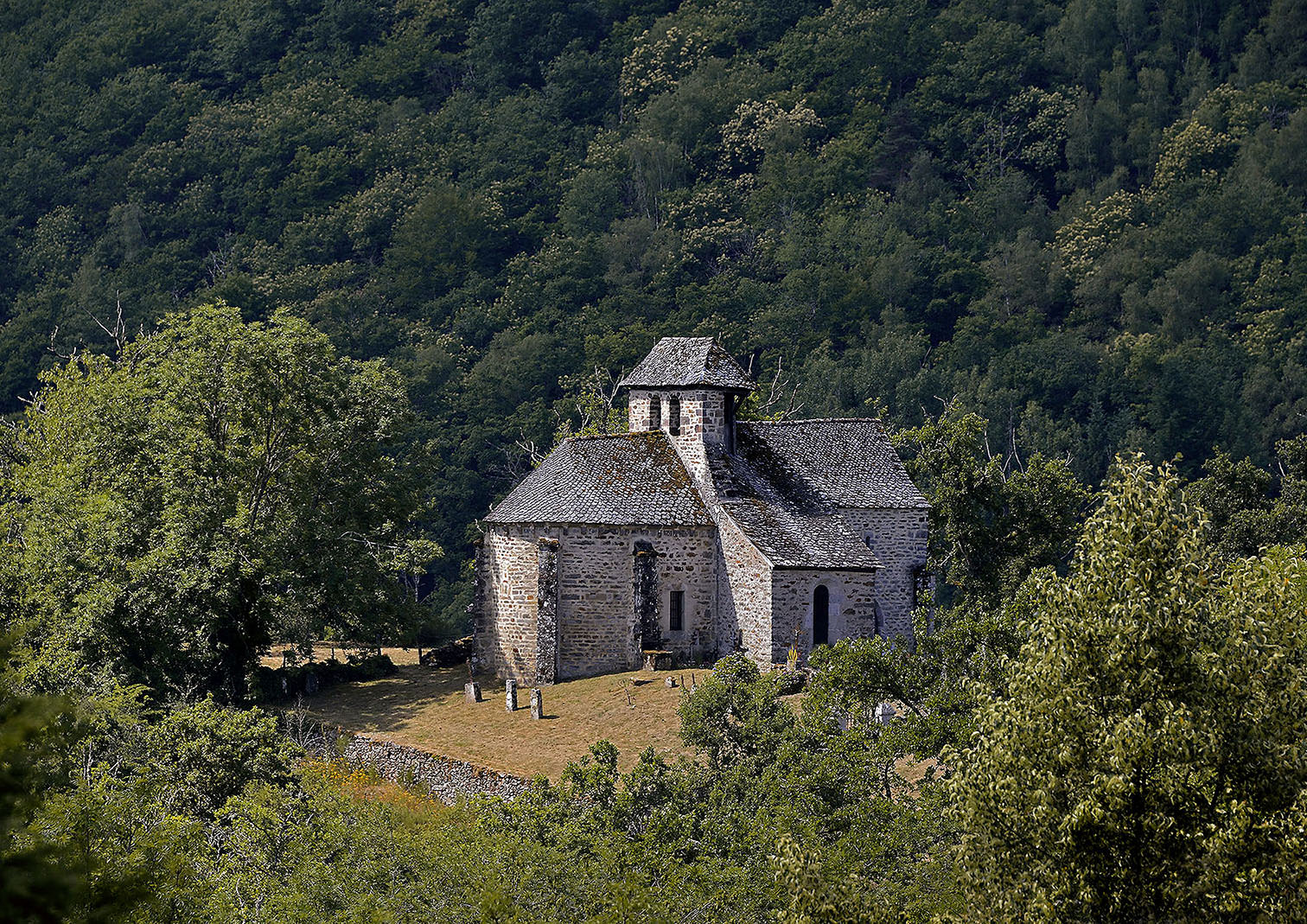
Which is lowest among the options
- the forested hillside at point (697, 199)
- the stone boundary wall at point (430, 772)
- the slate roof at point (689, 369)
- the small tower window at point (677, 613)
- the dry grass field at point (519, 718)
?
the stone boundary wall at point (430, 772)

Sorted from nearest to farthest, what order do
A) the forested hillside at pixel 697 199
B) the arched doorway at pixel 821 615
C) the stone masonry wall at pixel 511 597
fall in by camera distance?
the arched doorway at pixel 821 615 → the stone masonry wall at pixel 511 597 → the forested hillside at pixel 697 199

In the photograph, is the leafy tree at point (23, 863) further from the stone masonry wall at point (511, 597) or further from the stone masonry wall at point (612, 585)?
the stone masonry wall at point (612, 585)

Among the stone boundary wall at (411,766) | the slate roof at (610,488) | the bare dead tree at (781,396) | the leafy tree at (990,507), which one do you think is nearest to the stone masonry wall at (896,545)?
the slate roof at (610,488)

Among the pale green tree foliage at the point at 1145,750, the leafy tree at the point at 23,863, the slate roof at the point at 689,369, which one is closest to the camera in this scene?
the leafy tree at the point at 23,863

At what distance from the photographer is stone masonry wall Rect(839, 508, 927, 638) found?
58.5 meters

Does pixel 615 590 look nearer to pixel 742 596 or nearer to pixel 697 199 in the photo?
pixel 742 596

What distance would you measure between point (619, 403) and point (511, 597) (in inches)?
1943

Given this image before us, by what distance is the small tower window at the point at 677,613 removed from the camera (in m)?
54.2

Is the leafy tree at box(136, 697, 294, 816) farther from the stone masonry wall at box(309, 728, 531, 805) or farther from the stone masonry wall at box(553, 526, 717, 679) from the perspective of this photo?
the stone masonry wall at box(553, 526, 717, 679)

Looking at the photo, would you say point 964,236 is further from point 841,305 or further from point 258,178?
point 258,178

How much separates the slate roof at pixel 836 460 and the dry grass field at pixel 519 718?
9713mm

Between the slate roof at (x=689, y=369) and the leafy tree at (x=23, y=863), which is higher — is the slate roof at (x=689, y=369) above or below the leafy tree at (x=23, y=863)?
above

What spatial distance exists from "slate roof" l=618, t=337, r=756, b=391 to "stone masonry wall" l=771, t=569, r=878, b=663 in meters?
7.64

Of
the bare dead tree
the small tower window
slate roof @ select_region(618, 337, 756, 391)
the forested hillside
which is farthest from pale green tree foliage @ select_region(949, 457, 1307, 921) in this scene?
the forested hillside
